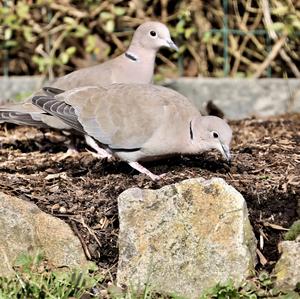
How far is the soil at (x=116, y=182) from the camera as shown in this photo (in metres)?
4.43

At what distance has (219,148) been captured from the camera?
520 cm

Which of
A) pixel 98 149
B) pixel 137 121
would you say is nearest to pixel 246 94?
pixel 98 149

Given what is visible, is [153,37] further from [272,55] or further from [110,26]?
[272,55]

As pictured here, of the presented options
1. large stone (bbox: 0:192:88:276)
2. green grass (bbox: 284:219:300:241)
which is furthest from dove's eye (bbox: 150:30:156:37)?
green grass (bbox: 284:219:300:241)

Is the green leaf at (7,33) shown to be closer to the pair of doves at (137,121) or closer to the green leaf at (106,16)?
the green leaf at (106,16)

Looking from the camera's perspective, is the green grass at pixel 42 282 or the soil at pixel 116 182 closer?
the green grass at pixel 42 282

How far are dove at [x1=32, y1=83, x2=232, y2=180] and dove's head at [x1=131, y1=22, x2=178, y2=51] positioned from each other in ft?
5.04

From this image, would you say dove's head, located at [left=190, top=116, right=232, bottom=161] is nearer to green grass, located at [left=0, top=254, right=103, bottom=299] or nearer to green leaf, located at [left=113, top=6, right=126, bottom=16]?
green grass, located at [left=0, top=254, right=103, bottom=299]

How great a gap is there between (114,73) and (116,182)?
1.82m

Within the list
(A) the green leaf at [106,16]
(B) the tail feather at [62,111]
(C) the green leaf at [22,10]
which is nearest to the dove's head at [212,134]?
(B) the tail feather at [62,111]

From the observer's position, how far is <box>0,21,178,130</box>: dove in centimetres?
Answer: 634

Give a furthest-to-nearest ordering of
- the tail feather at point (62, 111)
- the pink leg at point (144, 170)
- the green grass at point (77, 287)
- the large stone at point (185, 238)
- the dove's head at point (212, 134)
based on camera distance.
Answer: the tail feather at point (62, 111) < the dove's head at point (212, 134) < the pink leg at point (144, 170) < the large stone at point (185, 238) < the green grass at point (77, 287)

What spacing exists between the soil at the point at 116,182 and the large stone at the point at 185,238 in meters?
0.20

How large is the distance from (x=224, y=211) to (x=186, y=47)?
4765 mm
